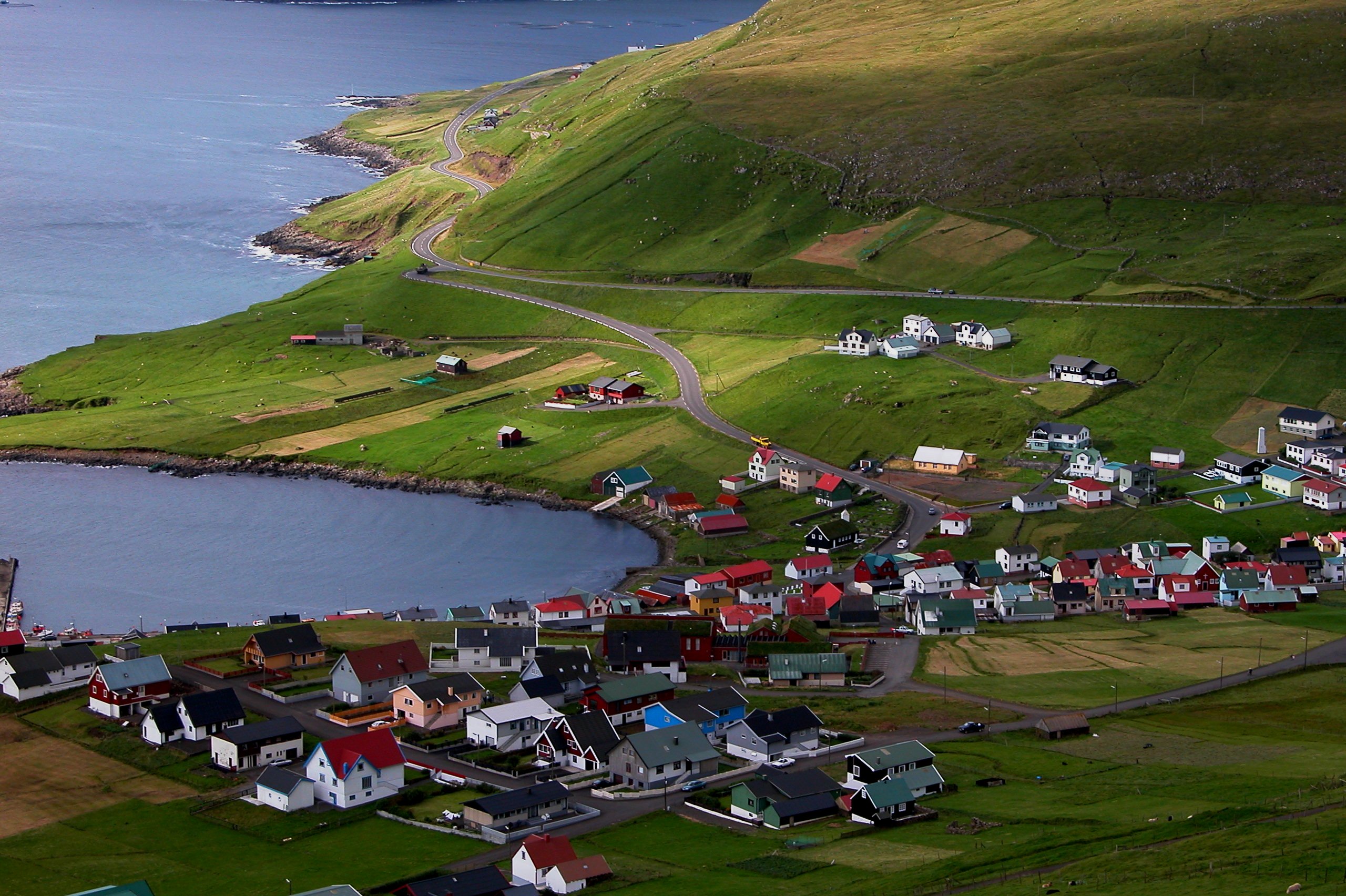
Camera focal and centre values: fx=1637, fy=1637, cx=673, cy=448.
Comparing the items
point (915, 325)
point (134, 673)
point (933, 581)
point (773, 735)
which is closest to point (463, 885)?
point (773, 735)

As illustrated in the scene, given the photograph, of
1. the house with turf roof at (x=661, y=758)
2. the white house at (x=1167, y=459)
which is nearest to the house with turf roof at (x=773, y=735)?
the house with turf roof at (x=661, y=758)

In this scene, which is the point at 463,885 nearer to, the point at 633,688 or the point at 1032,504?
the point at 633,688

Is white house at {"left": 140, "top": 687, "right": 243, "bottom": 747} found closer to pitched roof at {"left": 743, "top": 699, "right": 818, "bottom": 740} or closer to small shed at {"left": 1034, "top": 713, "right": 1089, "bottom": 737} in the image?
pitched roof at {"left": 743, "top": 699, "right": 818, "bottom": 740}

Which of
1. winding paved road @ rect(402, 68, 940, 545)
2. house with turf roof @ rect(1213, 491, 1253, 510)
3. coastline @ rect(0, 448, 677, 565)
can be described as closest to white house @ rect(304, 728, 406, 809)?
winding paved road @ rect(402, 68, 940, 545)

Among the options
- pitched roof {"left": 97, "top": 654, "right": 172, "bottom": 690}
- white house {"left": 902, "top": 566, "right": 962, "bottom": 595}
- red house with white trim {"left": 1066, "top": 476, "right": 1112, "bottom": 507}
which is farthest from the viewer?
red house with white trim {"left": 1066, "top": 476, "right": 1112, "bottom": 507}

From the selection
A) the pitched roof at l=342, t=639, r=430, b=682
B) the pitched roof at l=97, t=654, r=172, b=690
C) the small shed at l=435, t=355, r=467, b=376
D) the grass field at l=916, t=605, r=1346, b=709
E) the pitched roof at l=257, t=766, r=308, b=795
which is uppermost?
the small shed at l=435, t=355, r=467, b=376

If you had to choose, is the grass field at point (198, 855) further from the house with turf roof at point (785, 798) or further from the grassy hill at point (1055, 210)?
the grassy hill at point (1055, 210)
